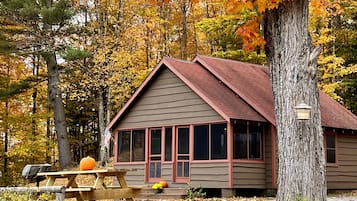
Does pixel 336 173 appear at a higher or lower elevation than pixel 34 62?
lower

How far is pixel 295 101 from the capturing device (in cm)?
845

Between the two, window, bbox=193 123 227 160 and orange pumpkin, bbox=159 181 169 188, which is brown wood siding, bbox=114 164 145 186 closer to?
orange pumpkin, bbox=159 181 169 188

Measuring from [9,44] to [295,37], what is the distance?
17.5 metres

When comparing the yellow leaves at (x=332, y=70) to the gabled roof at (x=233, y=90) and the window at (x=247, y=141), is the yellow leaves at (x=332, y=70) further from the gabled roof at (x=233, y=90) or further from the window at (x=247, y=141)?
the window at (x=247, y=141)

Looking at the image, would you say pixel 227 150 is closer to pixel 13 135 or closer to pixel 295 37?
pixel 295 37

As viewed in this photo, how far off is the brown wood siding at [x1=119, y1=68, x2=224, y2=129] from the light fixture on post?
7.49 metres

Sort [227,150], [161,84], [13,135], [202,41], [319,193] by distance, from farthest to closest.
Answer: [202,41] → [13,135] → [161,84] → [227,150] → [319,193]

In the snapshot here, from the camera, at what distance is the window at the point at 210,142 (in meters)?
15.9

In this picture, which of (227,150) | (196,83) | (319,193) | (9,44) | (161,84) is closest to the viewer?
(319,193)

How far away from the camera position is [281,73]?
862 centimetres

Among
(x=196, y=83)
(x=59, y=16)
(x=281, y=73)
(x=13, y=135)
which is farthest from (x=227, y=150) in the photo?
(x=13, y=135)

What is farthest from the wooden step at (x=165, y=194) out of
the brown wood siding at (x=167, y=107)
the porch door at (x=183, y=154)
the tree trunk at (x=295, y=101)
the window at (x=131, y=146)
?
the tree trunk at (x=295, y=101)

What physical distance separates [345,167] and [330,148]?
114 cm

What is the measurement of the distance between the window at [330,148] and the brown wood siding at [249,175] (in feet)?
9.34
